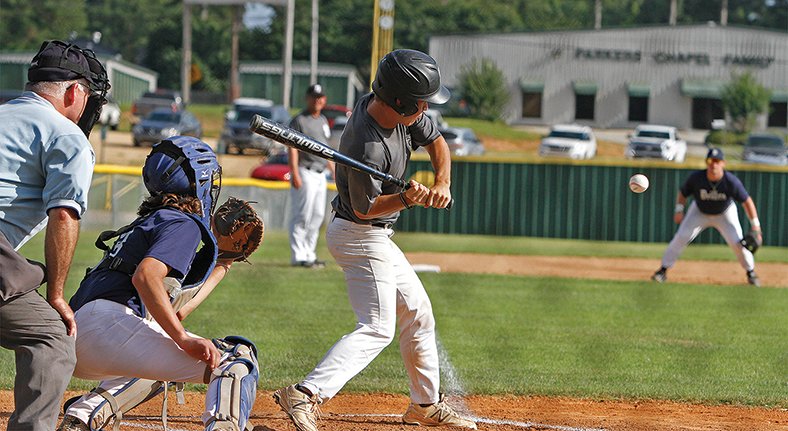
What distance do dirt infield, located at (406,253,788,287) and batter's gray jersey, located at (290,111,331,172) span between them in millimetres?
3088

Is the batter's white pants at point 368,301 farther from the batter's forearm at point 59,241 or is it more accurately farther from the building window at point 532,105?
the building window at point 532,105

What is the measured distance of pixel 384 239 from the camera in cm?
550

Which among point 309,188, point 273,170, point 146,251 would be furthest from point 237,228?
point 273,170

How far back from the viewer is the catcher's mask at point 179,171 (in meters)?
4.34

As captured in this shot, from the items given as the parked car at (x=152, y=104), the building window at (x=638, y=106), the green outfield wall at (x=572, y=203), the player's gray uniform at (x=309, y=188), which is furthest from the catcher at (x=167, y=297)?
the building window at (x=638, y=106)

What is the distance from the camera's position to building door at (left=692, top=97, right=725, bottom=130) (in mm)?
54844

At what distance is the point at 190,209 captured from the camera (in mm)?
4363

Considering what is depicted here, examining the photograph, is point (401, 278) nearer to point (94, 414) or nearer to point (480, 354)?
point (94, 414)

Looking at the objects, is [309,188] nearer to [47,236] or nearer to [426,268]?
[426,268]

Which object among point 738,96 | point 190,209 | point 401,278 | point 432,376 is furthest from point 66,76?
point 738,96

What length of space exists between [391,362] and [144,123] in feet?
105

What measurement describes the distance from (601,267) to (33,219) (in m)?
13.5

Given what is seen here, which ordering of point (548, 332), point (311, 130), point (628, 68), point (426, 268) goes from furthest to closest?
point (628, 68) < point (426, 268) < point (311, 130) < point (548, 332)

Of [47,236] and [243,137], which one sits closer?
[47,236]
